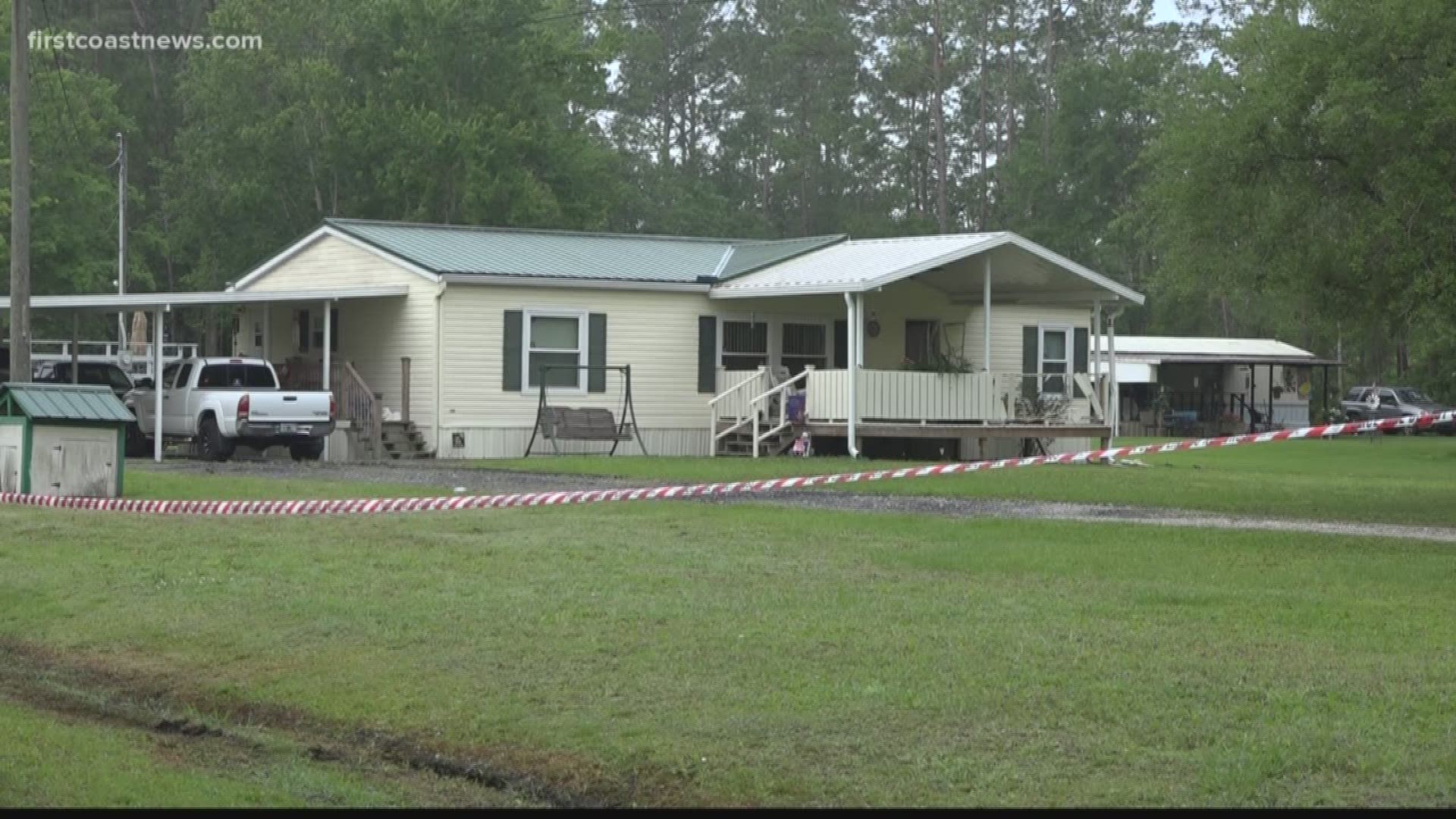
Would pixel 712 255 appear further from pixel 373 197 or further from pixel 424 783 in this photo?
pixel 424 783

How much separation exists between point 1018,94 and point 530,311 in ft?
173

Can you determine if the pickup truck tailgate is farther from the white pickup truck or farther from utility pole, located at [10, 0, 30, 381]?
utility pole, located at [10, 0, 30, 381]

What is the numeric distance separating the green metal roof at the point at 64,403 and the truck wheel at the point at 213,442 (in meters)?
8.40

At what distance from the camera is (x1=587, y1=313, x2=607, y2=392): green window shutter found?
33562 mm

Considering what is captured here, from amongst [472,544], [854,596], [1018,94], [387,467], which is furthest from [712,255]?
[1018,94]

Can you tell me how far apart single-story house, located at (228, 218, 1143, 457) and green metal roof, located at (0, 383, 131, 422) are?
9.25 metres

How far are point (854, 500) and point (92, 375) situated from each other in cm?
1724

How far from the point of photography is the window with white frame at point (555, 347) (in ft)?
108

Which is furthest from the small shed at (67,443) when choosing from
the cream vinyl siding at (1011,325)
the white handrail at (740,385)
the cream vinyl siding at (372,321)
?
the cream vinyl siding at (1011,325)

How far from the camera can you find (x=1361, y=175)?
2080 centimetres

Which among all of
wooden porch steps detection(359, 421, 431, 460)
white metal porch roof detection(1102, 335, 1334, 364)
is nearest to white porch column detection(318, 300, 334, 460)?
wooden porch steps detection(359, 421, 431, 460)

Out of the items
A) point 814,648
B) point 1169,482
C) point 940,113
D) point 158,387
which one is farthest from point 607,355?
point 940,113

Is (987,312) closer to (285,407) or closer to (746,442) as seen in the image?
(746,442)

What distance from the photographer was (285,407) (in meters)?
30.4
